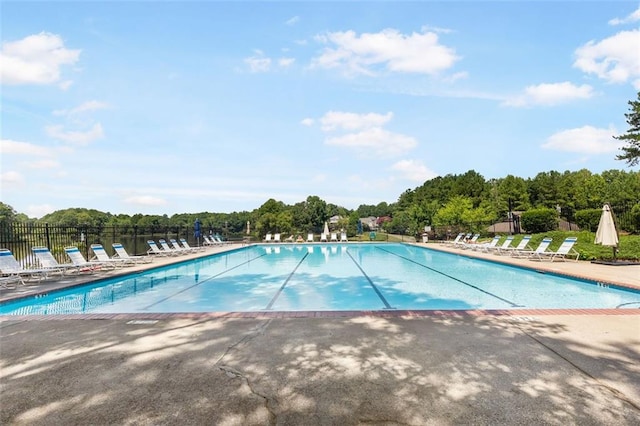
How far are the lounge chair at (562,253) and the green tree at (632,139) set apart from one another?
15.9 meters

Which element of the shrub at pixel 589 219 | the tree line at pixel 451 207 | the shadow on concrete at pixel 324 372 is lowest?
the shadow on concrete at pixel 324 372

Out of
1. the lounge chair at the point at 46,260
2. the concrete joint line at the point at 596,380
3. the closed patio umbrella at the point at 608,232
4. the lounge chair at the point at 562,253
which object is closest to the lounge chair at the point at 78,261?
the lounge chair at the point at 46,260

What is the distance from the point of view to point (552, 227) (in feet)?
96.8

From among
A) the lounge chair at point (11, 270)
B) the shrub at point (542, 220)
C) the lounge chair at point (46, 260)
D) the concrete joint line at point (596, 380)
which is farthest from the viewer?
the shrub at point (542, 220)

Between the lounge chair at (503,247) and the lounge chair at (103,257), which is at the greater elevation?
the lounge chair at (103,257)

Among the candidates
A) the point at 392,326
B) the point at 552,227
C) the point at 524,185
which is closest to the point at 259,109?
the point at 392,326

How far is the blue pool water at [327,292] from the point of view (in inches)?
291

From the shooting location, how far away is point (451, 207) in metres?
29.9

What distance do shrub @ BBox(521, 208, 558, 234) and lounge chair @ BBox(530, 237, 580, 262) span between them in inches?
661

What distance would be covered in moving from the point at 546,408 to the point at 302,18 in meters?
13.8

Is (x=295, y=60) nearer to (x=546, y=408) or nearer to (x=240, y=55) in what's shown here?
(x=240, y=55)

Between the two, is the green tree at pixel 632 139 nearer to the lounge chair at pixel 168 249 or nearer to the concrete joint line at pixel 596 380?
the concrete joint line at pixel 596 380

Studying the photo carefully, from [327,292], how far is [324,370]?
5.89 m

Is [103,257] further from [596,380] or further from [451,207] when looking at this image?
[451,207]
